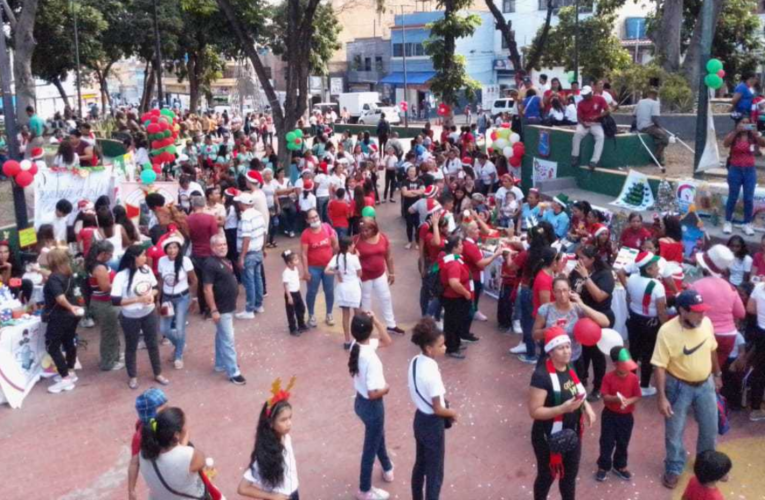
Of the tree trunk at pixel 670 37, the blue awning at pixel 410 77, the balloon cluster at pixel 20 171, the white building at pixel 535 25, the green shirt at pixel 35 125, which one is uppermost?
the white building at pixel 535 25

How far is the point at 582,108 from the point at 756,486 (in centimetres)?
881

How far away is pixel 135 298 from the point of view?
7.43 meters

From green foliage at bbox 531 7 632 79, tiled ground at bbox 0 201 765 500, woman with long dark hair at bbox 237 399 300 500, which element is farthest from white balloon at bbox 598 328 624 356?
green foliage at bbox 531 7 632 79

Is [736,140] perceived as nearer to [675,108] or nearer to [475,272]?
[475,272]

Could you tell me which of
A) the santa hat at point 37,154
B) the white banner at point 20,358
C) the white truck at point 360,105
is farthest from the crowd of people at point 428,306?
the white truck at point 360,105

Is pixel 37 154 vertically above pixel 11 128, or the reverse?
pixel 11 128

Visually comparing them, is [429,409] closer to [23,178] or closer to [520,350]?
[520,350]

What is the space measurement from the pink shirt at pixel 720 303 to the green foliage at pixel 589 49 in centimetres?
2586

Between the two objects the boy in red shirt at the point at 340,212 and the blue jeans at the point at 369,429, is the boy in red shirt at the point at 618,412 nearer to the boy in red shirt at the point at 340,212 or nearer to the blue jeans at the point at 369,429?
the blue jeans at the point at 369,429

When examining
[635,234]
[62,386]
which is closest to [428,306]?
[635,234]

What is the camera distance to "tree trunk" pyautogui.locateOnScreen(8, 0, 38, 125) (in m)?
16.8

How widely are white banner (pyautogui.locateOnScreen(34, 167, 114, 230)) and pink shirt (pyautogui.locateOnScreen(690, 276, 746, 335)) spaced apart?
912 centimetres

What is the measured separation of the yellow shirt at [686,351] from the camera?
211 inches

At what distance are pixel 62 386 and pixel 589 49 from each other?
28.7 m
